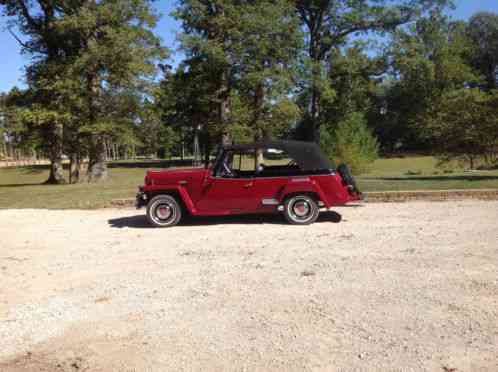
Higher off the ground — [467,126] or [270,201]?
[467,126]

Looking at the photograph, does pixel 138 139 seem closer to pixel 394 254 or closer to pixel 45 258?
pixel 45 258

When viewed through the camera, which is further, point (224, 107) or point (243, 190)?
point (224, 107)

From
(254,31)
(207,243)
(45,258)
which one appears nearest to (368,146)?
(254,31)

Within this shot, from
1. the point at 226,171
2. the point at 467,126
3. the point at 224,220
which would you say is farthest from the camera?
the point at 467,126

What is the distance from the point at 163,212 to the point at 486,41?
72.0 m

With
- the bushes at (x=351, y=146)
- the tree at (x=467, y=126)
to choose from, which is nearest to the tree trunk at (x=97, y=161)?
the bushes at (x=351, y=146)

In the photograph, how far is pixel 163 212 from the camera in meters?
9.14

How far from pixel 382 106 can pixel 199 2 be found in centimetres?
5249

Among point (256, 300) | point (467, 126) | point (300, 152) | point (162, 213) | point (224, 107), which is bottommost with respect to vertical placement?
point (256, 300)

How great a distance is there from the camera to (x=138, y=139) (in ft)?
76.6

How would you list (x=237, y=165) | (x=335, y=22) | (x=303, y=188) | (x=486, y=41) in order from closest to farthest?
(x=303, y=188) < (x=237, y=165) < (x=335, y=22) < (x=486, y=41)

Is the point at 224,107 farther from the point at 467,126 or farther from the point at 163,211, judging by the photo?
the point at 163,211

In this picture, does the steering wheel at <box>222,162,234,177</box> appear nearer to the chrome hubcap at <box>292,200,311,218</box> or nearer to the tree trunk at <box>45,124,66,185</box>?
the chrome hubcap at <box>292,200,311,218</box>

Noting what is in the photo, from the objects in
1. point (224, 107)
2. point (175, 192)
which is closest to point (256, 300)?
point (175, 192)
